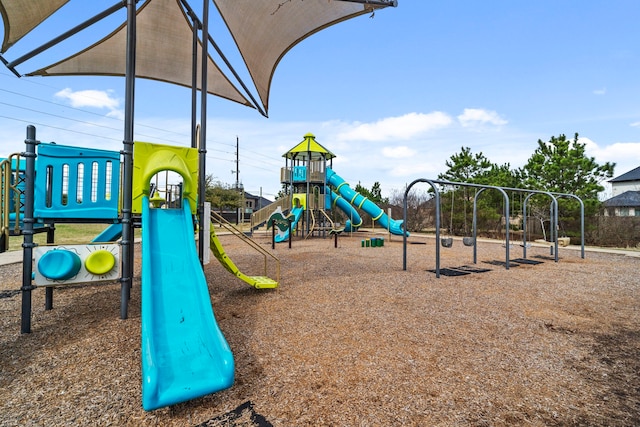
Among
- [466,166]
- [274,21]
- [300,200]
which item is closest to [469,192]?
[466,166]

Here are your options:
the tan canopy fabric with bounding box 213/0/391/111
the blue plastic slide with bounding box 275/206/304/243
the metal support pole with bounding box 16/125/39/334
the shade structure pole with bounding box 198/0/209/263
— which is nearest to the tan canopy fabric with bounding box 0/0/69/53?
the shade structure pole with bounding box 198/0/209/263

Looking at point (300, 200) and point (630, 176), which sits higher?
point (630, 176)

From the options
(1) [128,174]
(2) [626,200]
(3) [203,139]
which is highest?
(2) [626,200]

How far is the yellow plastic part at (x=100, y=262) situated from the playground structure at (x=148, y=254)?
0.01m

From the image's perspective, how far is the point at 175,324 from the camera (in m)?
3.25

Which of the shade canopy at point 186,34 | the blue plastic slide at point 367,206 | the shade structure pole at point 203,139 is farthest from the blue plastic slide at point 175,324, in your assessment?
the blue plastic slide at point 367,206

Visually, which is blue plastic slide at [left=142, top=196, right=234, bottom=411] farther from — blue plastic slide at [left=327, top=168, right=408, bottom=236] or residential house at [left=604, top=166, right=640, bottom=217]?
residential house at [left=604, top=166, right=640, bottom=217]

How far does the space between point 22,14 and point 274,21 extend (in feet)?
13.6

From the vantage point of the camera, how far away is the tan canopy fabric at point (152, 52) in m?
7.44

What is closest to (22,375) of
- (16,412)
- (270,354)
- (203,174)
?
(16,412)

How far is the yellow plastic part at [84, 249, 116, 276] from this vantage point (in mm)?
4473

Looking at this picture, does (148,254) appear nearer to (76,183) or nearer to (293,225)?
(76,183)

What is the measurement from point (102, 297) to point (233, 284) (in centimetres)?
236

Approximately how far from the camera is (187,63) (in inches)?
337
